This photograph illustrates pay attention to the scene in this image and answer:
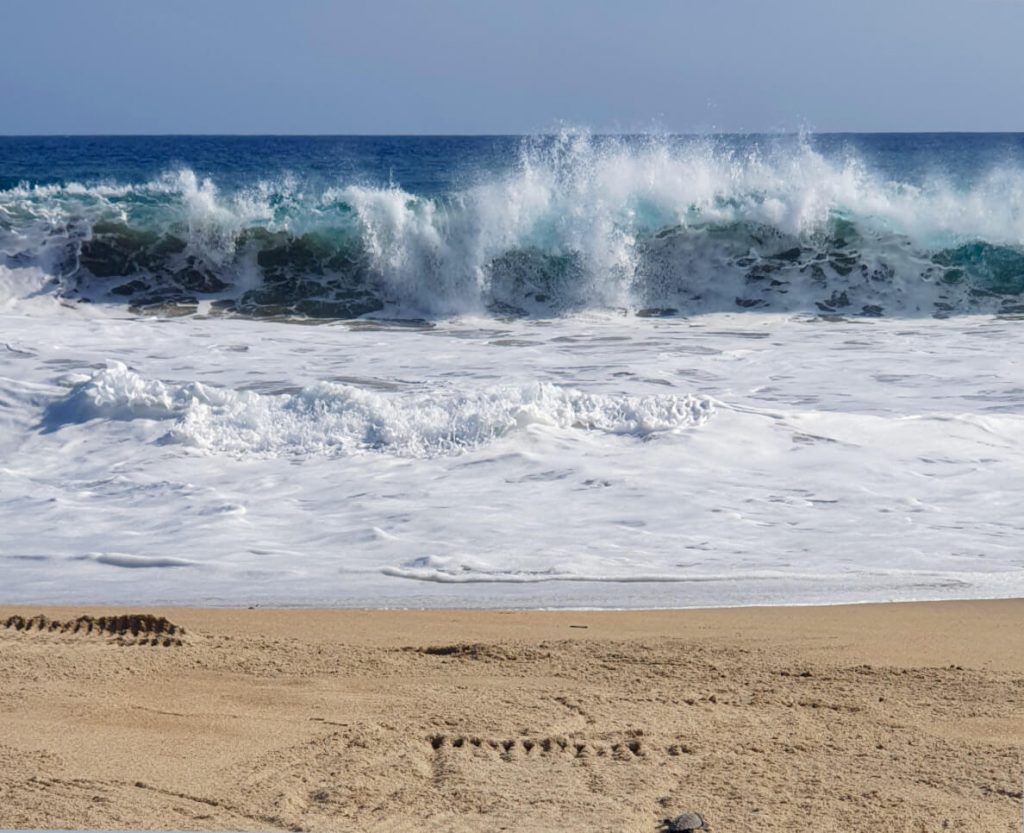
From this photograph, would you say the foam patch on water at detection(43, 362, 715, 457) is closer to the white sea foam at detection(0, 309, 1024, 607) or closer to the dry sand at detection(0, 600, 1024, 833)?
the white sea foam at detection(0, 309, 1024, 607)

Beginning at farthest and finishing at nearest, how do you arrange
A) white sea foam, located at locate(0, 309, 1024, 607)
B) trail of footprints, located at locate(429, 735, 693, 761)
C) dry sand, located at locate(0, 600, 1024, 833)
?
white sea foam, located at locate(0, 309, 1024, 607) < trail of footprints, located at locate(429, 735, 693, 761) < dry sand, located at locate(0, 600, 1024, 833)

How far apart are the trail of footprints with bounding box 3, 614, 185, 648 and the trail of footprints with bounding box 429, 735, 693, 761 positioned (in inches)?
54.8

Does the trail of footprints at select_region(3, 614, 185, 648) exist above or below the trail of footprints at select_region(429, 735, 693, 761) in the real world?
below

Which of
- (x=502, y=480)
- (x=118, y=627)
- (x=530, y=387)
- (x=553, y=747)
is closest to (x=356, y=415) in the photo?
(x=530, y=387)

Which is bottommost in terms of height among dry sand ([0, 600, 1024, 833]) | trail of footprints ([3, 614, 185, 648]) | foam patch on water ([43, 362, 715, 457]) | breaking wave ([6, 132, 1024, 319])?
trail of footprints ([3, 614, 185, 648])

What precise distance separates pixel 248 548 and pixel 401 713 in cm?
255

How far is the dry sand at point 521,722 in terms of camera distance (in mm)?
2867

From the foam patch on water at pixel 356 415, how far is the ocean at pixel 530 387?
0.03 metres

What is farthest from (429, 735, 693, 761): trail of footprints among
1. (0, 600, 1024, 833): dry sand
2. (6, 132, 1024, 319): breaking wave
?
(6, 132, 1024, 319): breaking wave

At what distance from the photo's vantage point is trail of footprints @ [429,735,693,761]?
10.6ft

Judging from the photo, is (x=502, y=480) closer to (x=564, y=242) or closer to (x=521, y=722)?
(x=521, y=722)

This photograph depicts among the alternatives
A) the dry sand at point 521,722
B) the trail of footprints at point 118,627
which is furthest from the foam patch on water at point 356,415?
the trail of footprints at point 118,627

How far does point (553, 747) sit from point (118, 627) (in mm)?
1959

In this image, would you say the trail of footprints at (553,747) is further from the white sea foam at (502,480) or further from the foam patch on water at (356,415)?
the foam patch on water at (356,415)
